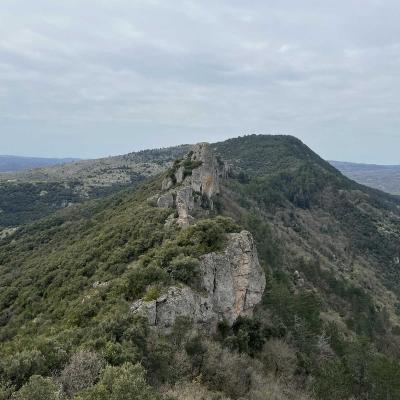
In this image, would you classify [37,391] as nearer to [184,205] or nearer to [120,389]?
[120,389]

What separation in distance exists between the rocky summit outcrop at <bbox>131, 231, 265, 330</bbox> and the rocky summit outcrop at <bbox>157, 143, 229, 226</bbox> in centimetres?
1396

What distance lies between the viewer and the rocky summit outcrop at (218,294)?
1017 inches

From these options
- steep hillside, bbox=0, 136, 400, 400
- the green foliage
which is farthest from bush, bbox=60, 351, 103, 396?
the green foliage

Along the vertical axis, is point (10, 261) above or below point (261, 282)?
below

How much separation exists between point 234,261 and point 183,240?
176 inches

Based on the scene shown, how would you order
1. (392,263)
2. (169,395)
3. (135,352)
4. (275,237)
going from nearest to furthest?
(169,395) < (135,352) < (275,237) < (392,263)

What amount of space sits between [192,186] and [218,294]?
3504 centimetres

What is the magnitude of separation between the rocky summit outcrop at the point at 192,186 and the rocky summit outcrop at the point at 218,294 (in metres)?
14.0

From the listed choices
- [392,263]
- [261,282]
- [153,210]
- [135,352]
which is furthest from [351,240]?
[135,352]

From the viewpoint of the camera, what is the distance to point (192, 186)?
65250 mm

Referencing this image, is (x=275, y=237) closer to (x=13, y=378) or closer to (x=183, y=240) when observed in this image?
(x=183, y=240)

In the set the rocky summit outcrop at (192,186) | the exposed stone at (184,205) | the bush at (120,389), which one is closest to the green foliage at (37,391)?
the bush at (120,389)

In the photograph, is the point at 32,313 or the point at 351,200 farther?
the point at 351,200

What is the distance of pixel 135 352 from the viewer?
1973 cm
